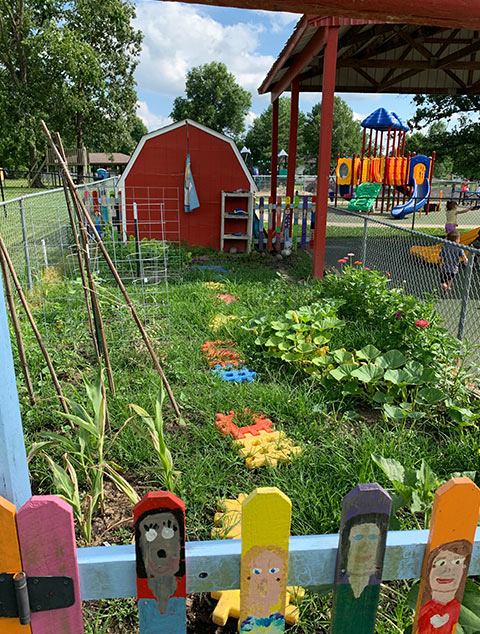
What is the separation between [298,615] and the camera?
1.78m

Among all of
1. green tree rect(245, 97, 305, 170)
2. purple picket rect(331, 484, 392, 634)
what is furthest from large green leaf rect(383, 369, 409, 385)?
green tree rect(245, 97, 305, 170)

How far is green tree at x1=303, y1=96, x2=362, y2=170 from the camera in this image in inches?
2228

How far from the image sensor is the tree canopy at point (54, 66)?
2934 cm

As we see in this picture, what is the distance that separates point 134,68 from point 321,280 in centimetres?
3602

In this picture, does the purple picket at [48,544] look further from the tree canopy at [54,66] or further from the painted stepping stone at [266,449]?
the tree canopy at [54,66]

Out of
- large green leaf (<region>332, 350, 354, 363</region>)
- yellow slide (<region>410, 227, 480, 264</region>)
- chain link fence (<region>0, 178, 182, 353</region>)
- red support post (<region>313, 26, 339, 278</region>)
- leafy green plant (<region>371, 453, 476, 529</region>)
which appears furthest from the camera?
yellow slide (<region>410, 227, 480, 264</region>)

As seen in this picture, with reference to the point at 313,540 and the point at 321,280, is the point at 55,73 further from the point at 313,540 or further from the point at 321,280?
the point at 313,540

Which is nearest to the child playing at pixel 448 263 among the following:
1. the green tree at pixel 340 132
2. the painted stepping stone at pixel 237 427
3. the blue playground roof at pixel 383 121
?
the painted stepping stone at pixel 237 427

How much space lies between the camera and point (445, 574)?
1183 millimetres

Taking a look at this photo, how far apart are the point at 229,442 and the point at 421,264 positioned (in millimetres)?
7501

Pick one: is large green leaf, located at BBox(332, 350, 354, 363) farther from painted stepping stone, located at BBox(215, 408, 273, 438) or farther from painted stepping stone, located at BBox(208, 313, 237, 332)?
painted stepping stone, located at BBox(208, 313, 237, 332)

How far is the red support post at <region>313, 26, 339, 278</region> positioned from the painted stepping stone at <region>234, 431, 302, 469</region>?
4391mm

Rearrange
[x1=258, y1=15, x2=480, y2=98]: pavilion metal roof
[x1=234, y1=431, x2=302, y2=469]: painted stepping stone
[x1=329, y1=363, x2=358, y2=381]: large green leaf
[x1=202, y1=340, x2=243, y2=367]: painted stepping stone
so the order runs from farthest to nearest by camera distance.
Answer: [x1=258, y1=15, x2=480, y2=98]: pavilion metal roof, [x1=202, y1=340, x2=243, y2=367]: painted stepping stone, [x1=329, y1=363, x2=358, y2=381]: large green leaf, [x1=234, y1=431, x2=302, y2=469]: painted stepping stone

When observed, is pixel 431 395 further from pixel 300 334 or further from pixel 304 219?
pixel 304 219
